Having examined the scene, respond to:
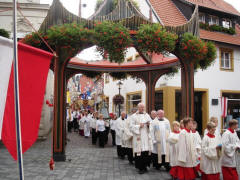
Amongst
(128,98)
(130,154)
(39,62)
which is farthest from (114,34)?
(128,98)

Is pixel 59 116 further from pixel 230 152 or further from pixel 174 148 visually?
pixel 230 152

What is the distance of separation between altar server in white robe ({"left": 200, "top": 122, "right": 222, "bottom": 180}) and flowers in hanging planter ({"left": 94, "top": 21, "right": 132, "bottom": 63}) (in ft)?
10.6

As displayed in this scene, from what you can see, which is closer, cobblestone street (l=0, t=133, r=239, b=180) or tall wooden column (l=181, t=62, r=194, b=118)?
cobblestone street (l=0, t=133, r=239, b=180)

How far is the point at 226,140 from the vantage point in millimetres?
6020

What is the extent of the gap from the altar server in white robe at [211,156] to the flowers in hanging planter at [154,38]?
2.82 meters

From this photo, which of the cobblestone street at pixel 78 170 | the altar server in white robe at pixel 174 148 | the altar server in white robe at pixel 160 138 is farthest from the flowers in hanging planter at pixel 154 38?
the cobblestone street at pixel 78 170

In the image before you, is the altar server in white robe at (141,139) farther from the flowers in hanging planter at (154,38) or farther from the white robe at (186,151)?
the flowers in hanging planter at (154,38)

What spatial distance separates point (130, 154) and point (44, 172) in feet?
9.46

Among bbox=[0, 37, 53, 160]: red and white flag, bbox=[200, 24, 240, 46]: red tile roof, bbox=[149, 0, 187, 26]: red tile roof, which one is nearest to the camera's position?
bbox=[0, 37, 53, 160]: red and white flag

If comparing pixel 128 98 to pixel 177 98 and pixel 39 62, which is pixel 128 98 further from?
pixel 39 62

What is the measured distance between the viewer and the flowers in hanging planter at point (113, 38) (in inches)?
294

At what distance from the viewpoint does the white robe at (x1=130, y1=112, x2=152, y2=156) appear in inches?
289

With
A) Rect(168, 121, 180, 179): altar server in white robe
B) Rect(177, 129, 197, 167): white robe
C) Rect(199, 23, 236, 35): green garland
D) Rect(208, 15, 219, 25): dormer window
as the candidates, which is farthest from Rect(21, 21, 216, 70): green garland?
Rect(208, 15, 219, 25): dormer window

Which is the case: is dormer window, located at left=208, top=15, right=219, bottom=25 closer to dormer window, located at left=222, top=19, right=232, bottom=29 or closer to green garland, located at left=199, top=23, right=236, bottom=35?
dormer window, located at left=222, top=19, right=232, bottom=29
